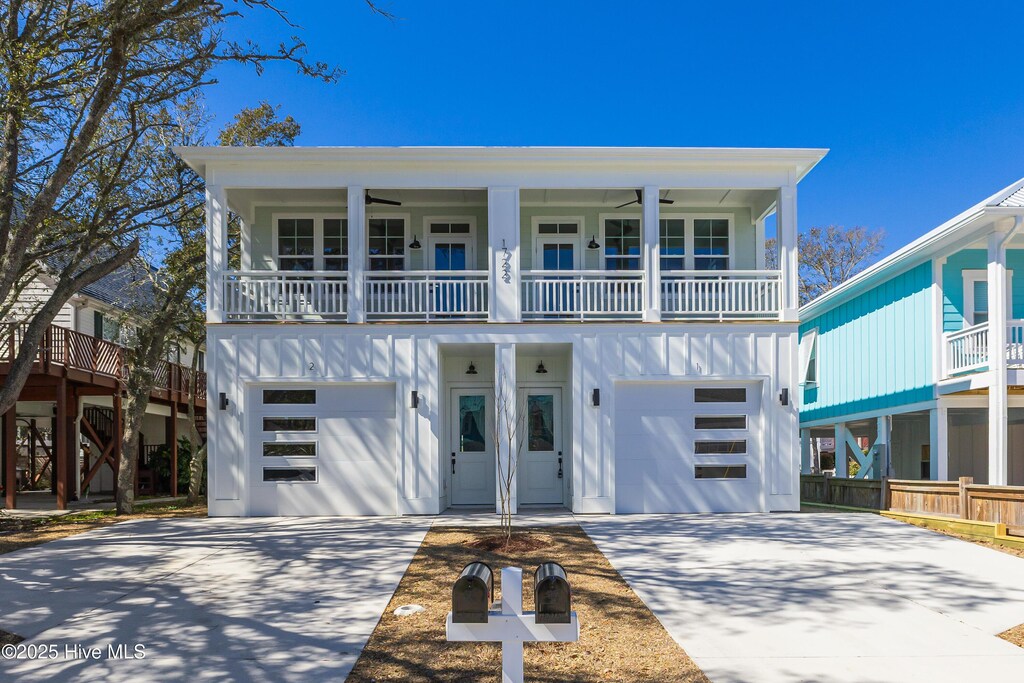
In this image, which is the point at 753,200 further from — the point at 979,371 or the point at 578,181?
the point at 979,371

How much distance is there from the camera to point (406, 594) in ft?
24.9

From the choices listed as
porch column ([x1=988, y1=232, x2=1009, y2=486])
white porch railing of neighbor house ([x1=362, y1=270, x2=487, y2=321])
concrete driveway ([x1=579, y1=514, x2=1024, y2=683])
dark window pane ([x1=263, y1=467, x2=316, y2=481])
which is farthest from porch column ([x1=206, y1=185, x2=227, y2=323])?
porch column ([x1=988, y1=232, x2=1009, y2=486])

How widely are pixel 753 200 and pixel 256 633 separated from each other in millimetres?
11972

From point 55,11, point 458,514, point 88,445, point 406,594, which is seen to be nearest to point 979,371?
point 458,514

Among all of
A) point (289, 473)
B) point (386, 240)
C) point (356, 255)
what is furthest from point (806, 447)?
point (289, 473)

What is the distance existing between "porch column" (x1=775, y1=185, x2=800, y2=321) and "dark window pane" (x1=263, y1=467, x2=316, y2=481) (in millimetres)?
8607

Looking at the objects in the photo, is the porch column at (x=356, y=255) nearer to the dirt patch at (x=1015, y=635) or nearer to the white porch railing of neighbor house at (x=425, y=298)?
the white porch railing of neighbor house at (x=425, y=298)

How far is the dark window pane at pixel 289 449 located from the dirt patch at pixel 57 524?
1.69 meters

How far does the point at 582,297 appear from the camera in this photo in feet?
43.3

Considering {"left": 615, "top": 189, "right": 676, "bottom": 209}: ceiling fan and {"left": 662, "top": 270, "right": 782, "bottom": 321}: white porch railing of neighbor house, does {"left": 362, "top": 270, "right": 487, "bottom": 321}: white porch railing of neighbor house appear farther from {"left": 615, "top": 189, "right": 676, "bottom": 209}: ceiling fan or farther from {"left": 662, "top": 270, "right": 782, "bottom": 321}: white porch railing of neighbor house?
{"left": 662, "top": 270, "right": 782, "bottom": 321}: white porch railing of neighbor house

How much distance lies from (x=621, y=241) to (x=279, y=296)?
21.7 ft

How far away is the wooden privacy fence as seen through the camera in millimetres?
10516

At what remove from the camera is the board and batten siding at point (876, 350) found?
1502 cm

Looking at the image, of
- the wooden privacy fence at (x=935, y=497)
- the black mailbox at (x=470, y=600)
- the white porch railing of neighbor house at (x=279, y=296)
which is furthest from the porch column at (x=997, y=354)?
the black mailbox at (x=470, y=600)
